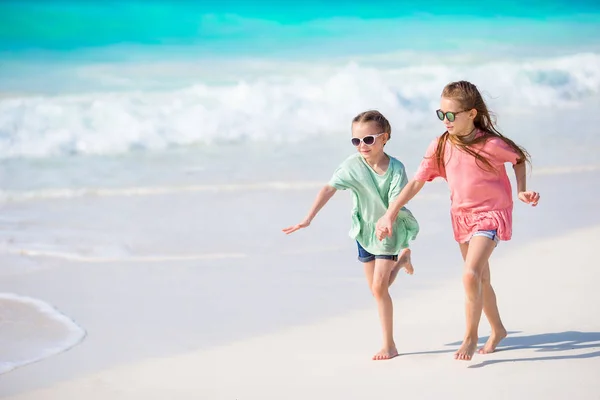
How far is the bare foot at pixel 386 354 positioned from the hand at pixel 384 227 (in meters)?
0.47

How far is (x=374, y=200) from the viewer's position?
12.9 ft

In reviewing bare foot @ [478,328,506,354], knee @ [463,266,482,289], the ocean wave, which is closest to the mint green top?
knee @ [463,266,482,289]

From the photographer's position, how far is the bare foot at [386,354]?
382 centimetres

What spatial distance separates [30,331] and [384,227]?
182cm

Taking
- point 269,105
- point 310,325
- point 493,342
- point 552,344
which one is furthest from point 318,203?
point 269,105

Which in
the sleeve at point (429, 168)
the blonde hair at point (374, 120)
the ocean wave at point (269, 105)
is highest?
the ocean wave at point (269, 105)

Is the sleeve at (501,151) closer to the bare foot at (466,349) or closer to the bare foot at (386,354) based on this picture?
the bare foot at (466,349)

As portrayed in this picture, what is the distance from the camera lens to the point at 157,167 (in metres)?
10.2

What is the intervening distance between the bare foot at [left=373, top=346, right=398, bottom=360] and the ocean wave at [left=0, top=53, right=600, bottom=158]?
7.97m

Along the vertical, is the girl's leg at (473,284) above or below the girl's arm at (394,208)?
below

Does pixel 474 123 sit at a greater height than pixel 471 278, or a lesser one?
greater

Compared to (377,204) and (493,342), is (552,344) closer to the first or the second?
(493,342)

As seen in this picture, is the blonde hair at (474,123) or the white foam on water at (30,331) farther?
the white foam on water at (30,331)

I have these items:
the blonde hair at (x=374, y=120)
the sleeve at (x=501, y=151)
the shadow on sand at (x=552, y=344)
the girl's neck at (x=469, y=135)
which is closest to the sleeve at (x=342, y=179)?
the blonde hair at (x=374, y=120)
